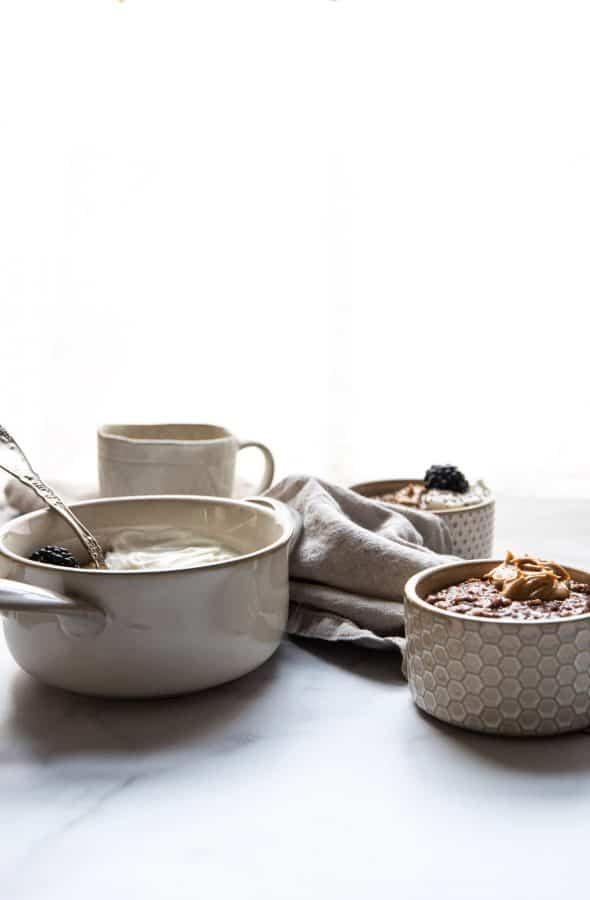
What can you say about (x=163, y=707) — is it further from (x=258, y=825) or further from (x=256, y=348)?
(x=256, y=348)

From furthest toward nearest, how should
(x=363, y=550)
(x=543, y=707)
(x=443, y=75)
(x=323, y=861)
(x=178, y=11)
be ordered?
(x=178, y=11) → (x=443, y=75) → (x=363, y=550) → (x=543, y=707) → (x=323, y=861)

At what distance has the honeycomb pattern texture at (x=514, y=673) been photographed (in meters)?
0.66

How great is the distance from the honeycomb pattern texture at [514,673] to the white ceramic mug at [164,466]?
46 cm

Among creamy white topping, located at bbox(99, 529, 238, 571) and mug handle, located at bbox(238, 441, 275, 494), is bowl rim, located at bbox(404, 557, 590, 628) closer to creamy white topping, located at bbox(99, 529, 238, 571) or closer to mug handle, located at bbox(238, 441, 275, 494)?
creamy white topping, located at bbox(99, 529, 238, 571)

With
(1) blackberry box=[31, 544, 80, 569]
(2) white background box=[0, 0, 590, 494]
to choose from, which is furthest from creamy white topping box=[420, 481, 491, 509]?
(2) white background box=[0, 0, 590, 494]

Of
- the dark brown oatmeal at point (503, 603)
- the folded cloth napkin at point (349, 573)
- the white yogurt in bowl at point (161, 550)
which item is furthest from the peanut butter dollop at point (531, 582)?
the white yogurt in bowl at point (161, 550)

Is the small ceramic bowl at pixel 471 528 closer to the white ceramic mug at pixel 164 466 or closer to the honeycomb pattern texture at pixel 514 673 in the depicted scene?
the white ceramic mug at pixel 164 466

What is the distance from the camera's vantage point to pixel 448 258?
6.23 ft

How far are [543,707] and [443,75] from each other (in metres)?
1.43

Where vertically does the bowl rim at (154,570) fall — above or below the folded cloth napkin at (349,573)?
above

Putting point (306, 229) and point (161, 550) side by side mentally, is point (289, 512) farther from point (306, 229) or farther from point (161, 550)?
point (306, 229)

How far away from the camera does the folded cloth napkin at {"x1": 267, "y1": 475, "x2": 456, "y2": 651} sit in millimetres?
849

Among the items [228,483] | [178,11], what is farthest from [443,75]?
[228,483]

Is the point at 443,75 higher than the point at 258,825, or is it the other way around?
the point at 443,75
